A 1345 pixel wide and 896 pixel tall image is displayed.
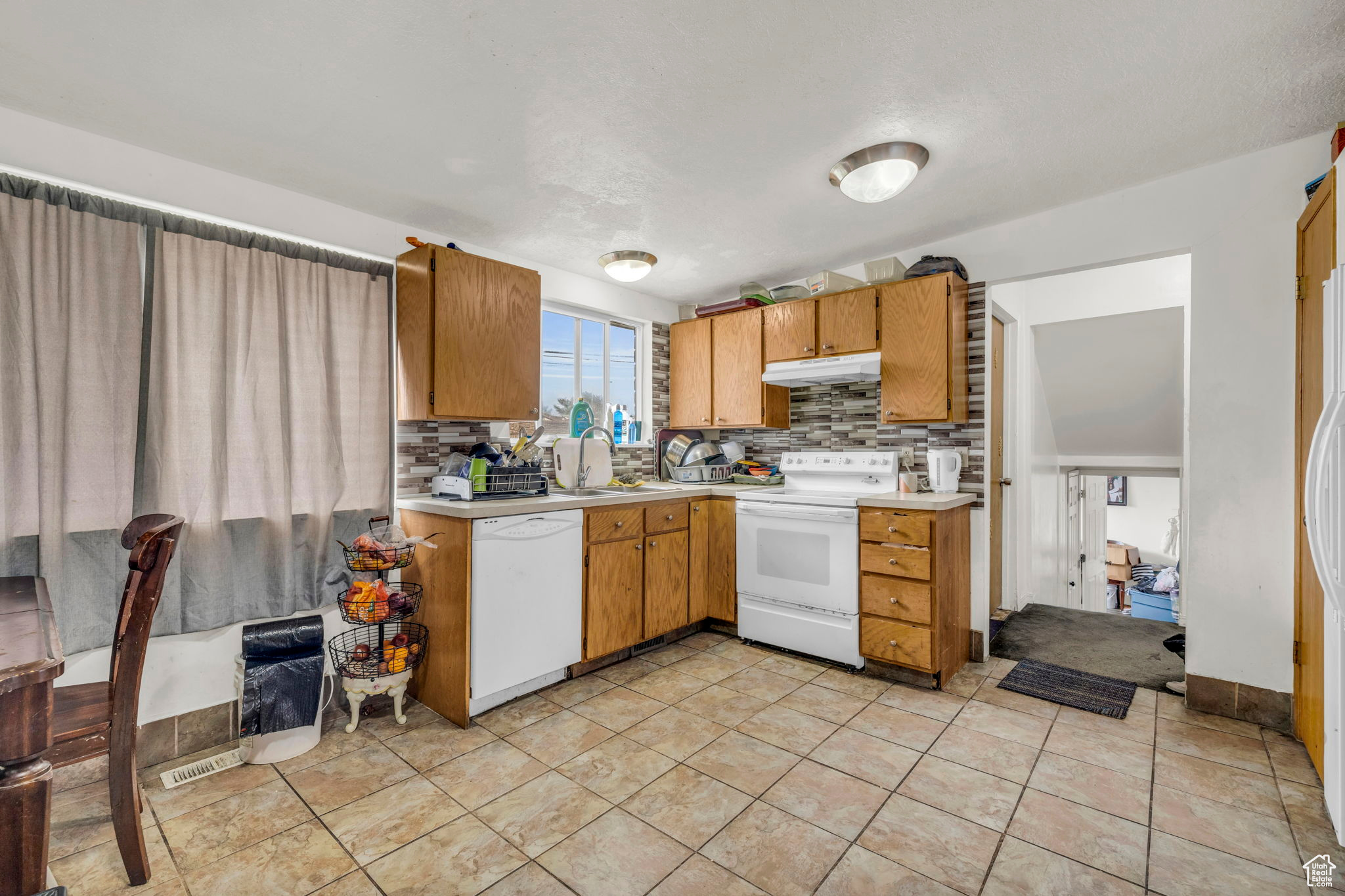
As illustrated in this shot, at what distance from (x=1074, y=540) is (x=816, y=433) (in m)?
2.82

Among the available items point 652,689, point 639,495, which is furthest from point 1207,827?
point 639,495

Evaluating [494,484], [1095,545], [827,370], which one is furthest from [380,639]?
[1095,545]

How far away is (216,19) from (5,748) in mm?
1758

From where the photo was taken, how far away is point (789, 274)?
3.92 meters

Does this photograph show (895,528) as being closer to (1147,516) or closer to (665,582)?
(665,582)

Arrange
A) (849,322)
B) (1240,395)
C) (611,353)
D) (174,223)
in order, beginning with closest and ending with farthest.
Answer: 1. (174,223)
2. (1240,395)
3. (849,322)
4. (611,353)

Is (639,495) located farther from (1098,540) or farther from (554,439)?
(1098,540)

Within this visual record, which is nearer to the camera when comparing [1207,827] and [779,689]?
[1207,827]

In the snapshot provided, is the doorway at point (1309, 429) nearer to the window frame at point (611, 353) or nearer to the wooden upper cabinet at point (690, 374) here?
the wooden upper cabinet at point (690, 374)

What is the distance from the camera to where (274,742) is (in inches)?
85.7

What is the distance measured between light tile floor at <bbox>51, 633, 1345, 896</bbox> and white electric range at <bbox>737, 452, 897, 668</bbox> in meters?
0.51

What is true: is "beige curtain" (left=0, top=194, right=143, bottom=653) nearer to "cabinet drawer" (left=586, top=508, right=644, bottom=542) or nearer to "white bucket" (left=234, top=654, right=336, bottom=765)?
"white bucket" (left=234, top=654, right=336, bottom=765)

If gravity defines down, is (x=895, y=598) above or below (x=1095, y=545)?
above

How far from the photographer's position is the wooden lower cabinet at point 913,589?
2.73 m
